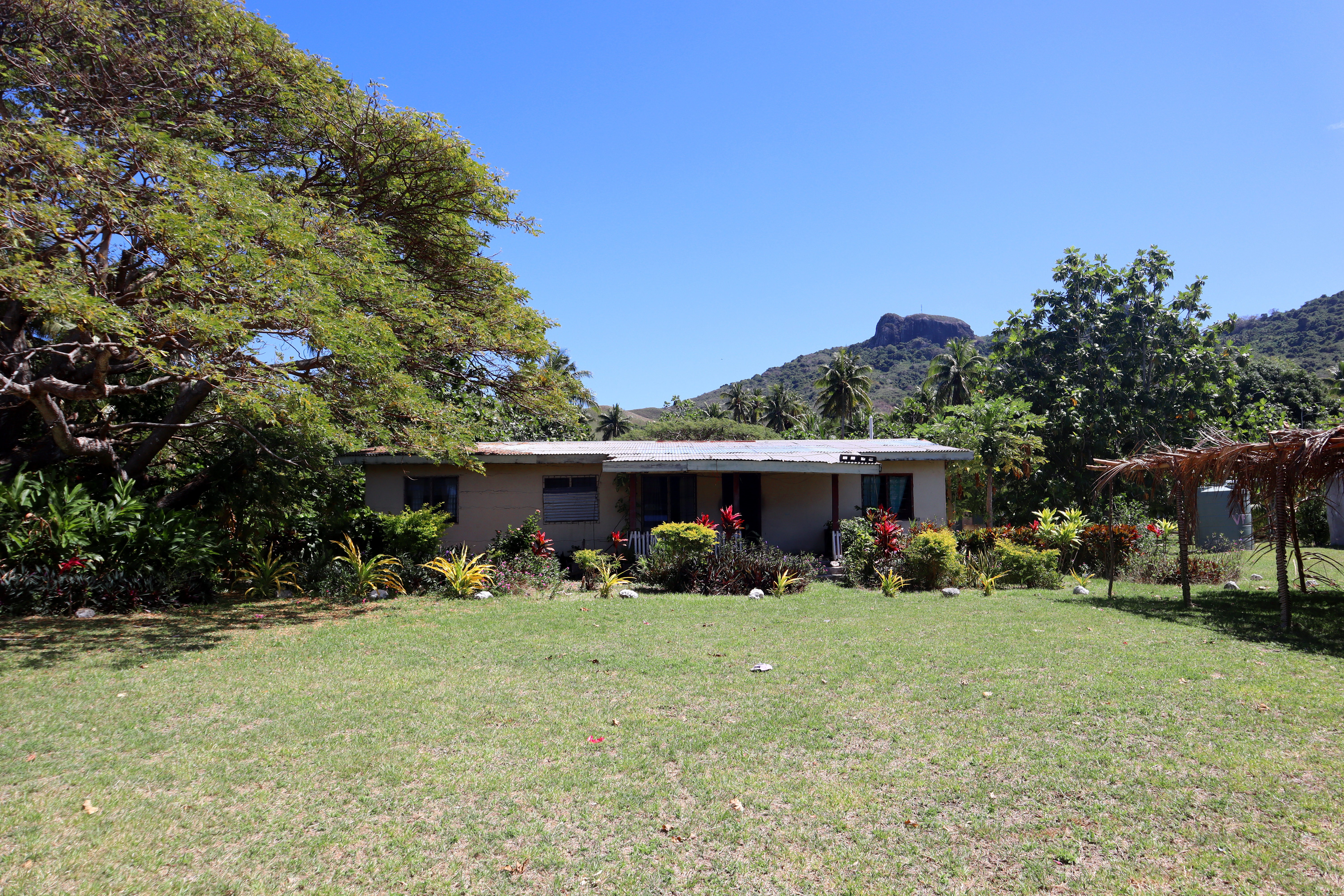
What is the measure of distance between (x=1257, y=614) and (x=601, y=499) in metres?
11.5

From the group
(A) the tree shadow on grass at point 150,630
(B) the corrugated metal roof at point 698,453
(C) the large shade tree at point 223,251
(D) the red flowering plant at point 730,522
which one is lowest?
(A) the tree shadow on grass at point 150,630

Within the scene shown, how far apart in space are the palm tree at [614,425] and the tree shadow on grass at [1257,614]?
147 feet

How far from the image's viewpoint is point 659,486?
17188 mm

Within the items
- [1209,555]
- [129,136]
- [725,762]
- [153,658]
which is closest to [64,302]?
[129,136]

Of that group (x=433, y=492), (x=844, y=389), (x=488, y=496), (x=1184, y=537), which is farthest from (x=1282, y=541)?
(x=844, y=389)

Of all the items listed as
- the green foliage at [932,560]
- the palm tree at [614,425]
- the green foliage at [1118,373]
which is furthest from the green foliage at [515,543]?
the palm tree at [614,425]

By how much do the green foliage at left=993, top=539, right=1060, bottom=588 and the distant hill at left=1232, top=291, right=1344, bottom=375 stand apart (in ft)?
143

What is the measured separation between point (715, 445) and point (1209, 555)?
11074 millimetres

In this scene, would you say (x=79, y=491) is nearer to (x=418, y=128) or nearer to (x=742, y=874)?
(x=418, y=128)

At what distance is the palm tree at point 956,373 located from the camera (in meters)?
43.0

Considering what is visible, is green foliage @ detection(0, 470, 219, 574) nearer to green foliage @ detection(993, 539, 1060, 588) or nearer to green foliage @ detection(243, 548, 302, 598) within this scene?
green foliage @ detection(243, 548, 302, 598)

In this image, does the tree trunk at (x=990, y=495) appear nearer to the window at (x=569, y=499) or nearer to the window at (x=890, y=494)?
the window at (x=890, y=494)

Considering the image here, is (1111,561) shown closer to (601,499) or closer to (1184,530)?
(1184,530)

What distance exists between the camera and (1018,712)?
5.86 meters
